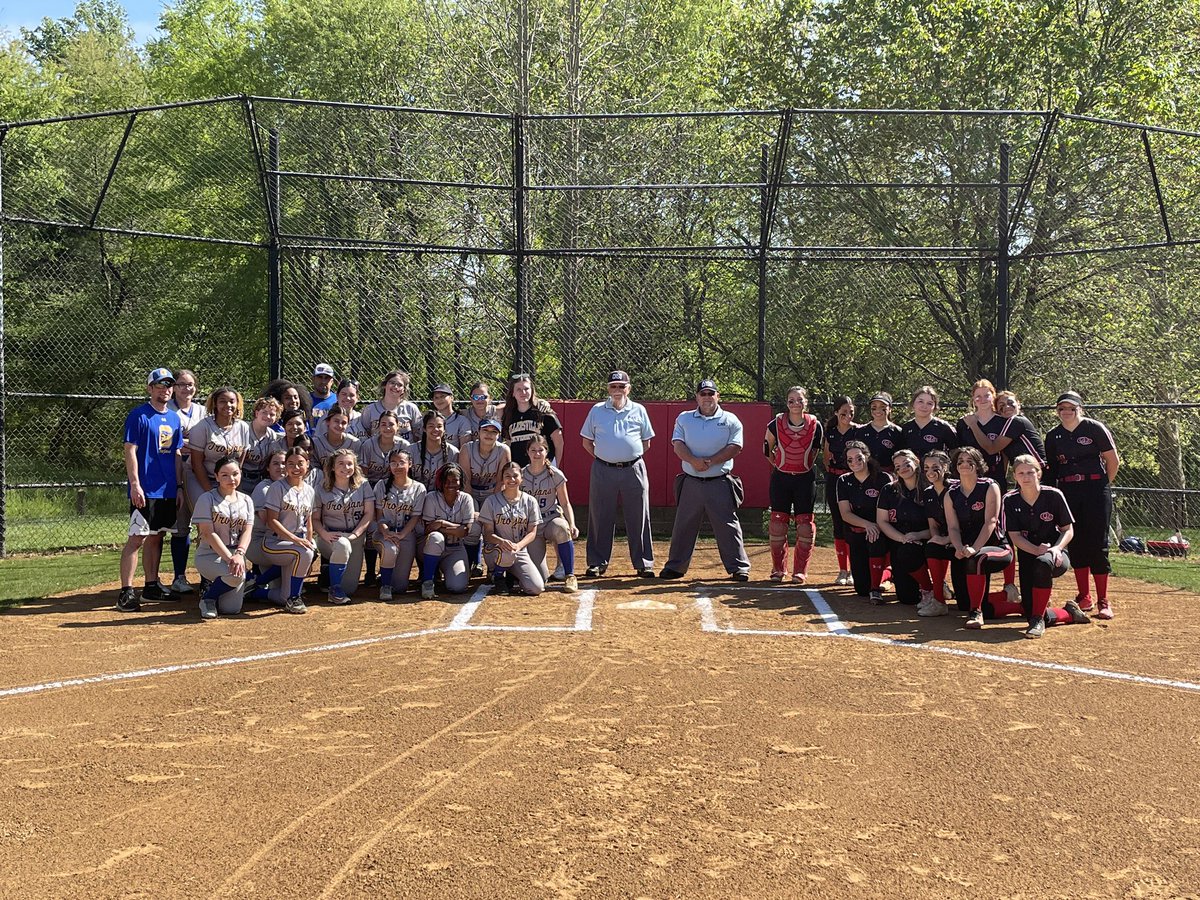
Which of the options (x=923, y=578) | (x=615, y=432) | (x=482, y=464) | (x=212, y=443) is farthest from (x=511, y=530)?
(x=923, y=578)

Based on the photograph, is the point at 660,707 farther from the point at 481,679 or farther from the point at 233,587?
the point at 233,587

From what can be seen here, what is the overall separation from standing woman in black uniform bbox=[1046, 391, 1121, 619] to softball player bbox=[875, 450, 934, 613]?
110cm

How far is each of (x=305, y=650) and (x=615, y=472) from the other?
386 centimetres

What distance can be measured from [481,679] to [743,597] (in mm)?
3460

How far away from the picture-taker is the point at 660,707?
5270mm

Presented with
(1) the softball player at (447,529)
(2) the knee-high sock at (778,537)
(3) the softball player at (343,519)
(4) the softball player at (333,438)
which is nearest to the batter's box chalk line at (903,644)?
(2) the knee-high sock at (778,537)

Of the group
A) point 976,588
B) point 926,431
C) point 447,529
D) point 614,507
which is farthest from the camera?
point 614,507

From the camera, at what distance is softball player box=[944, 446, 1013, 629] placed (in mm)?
7734

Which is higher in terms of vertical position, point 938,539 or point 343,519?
point 343,519

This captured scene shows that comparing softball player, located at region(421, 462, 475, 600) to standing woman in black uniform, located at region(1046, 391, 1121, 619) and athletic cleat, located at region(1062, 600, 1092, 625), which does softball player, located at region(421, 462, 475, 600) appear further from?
standing woman in black uniform, located at region(1046, 391, 1121, 619)

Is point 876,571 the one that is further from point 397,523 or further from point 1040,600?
point 397,523

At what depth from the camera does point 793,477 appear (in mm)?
9570

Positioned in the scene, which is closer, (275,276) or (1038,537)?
(1038,537)

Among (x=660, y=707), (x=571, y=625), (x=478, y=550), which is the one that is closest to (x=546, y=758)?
(x=660, y=707)
